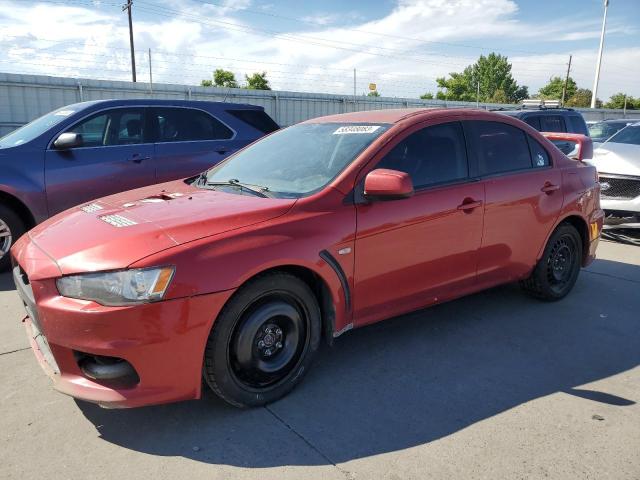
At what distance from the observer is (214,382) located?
2.75 metres

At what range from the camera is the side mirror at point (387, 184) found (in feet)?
10.1

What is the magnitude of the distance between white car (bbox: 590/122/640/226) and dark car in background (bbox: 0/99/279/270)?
4.83 metres

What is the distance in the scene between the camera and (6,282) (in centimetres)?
512

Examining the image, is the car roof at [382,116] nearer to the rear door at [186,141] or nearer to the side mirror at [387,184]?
the side mirror at [387,184]

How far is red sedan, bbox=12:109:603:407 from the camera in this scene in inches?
98.7

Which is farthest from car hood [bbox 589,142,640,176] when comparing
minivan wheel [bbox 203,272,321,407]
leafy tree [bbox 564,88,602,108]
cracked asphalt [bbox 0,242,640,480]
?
leafy tree [bbox 564,88,602,108]

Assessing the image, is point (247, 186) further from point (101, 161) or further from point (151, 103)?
point (151, 103)

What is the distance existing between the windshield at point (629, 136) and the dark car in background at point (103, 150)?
5.89 meters

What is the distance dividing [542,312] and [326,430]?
264 centimetres

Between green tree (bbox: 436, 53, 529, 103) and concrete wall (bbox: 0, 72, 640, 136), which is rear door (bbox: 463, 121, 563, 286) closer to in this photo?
concrete wall (bbox: 0, 72, 640, 136)

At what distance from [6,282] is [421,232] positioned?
4.08 m

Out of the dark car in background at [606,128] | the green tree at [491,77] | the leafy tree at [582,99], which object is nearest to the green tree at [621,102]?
the leafy tree at [582,99]

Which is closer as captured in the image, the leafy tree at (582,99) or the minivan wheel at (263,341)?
the minivan wheel at (263,341)

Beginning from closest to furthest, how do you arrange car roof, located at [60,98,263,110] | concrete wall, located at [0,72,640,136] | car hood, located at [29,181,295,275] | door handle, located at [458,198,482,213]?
1. car hood, located at [29,181,295,275]
2. door handle, located at [458,198,482,213]
3. car roof, located at [60,98,263,110]
4. concrete wall, located at [0,72,640,136]
